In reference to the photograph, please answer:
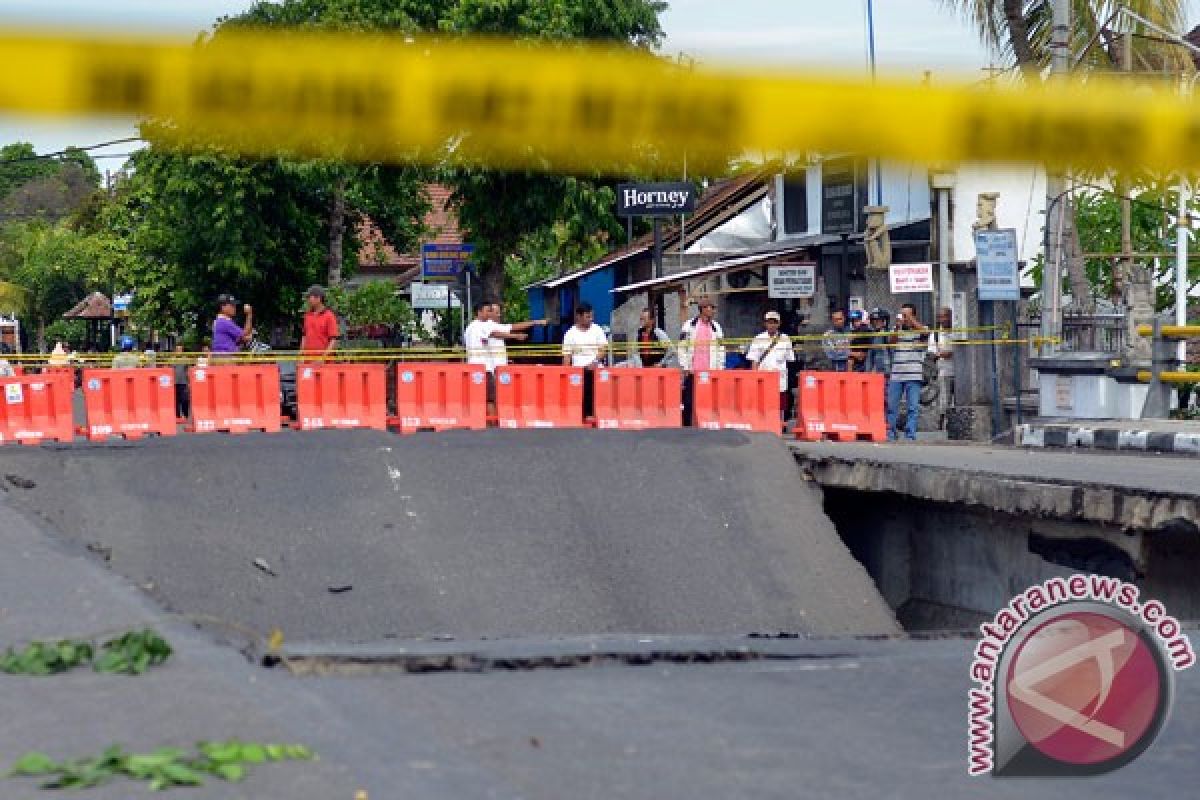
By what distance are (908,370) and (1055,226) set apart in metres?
2.45

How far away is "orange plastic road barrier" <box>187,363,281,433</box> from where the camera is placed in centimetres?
2084

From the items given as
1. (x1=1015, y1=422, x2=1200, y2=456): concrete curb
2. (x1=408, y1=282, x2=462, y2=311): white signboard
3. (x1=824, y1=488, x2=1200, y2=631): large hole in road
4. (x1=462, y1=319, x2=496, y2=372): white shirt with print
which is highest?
(x1=408, y1=282, x2=462, y2=311): white signboard

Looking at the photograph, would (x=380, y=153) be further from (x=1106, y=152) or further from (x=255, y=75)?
(x=1106, y=152)

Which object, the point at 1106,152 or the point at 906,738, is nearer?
the point at 1106,152

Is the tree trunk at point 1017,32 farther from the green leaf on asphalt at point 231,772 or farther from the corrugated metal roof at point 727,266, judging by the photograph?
the green leaf on asphalt at point 231,772

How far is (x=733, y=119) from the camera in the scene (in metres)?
5.41

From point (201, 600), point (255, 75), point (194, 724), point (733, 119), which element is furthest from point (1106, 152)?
point (201, 600)

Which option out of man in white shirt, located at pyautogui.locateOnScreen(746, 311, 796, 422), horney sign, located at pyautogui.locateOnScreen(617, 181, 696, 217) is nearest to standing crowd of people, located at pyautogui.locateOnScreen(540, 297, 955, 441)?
man in white shirt, located at pyautogui.locateOnScreen(746, 311, 796, 422)

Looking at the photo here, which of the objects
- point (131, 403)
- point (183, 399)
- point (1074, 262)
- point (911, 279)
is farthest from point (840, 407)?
point (1074, 262)

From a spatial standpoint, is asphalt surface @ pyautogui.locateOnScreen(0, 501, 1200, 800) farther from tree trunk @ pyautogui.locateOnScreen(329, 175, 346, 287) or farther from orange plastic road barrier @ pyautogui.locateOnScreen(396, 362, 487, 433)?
tree trunk @ pyautogui.locateOnScreen(329, 175, 346, 287)

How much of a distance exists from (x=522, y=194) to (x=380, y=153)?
99.5ft

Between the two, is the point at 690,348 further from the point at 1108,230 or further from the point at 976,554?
the point at 1108,230

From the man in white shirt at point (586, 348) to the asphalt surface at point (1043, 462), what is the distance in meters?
2.59

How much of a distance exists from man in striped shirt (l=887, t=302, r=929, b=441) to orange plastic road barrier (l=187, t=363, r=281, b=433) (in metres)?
7.25
